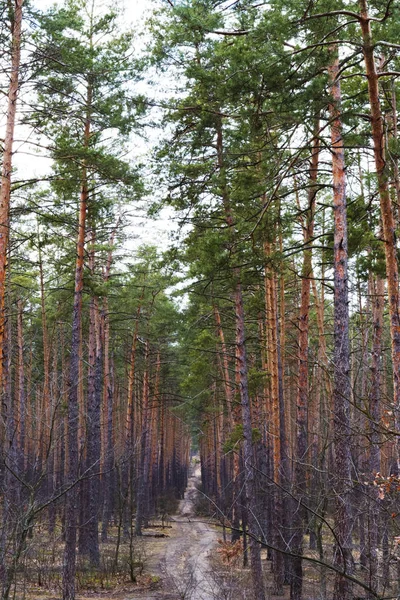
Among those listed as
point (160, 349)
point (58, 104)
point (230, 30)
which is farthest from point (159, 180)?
point (160, 349)

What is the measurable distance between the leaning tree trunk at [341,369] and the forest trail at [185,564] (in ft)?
11.0

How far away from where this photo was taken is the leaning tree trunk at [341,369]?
309 inches

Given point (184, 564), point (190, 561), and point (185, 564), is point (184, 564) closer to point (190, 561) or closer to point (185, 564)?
point (185, 564)

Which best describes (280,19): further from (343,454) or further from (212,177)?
(343,454)

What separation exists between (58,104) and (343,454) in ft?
32.1

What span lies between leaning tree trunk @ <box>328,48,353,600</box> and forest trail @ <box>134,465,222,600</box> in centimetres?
336

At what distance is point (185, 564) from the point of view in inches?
697

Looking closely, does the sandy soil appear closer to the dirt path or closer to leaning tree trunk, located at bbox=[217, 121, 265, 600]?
the dirt path

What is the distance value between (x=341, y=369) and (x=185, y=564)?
1232cm

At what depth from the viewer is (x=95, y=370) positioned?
60.3 ft

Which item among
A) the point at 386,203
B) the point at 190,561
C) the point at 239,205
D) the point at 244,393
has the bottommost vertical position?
the point at 190,561

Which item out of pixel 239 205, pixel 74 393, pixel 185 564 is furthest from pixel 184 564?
pixel 239 205

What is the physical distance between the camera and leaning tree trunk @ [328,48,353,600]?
786cm

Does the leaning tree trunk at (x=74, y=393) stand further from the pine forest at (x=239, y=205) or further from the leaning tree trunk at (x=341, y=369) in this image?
the leaning tree trunk at (x=341, y=369)
